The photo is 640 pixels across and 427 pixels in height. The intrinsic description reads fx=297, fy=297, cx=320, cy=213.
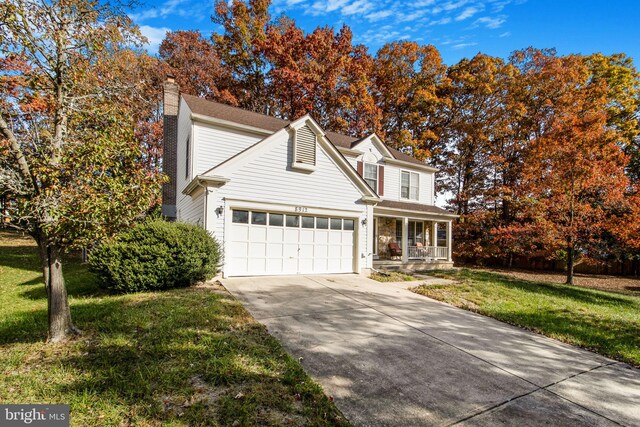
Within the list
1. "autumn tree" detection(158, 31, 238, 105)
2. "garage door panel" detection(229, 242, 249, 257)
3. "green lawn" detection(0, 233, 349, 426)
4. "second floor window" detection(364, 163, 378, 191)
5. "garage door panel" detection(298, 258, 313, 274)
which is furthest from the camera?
"autumn tree" detection(158, 31, 238, 105)

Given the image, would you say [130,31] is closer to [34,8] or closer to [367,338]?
[34,8]

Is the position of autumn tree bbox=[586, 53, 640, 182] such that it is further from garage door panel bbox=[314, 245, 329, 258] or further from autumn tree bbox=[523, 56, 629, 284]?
garage door panel bbox=[314, 245, 329, 258]

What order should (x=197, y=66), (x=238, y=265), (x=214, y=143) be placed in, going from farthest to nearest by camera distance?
(x=197, y=66) → (x=214, y=143) → (x=238, y=265)

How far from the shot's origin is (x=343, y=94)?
82.0 ft

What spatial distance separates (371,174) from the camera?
1681 cm

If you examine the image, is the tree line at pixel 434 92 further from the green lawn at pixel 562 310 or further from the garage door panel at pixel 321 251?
the garage door panel at pixel 321 251

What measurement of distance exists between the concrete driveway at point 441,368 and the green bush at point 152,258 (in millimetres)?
2033

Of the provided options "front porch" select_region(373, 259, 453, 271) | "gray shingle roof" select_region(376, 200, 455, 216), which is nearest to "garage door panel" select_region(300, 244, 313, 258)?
"front porch" select_region(373, 259, 453, 271)

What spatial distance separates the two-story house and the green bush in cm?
120

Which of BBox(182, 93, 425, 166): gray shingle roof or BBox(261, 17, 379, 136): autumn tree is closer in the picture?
BBox(182, 93, 425, 166): gray shingle roof

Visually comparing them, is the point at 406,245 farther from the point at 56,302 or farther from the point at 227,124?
the point at 56,302

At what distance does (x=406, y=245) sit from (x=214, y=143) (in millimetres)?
11388

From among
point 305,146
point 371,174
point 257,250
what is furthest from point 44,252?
point 371,174

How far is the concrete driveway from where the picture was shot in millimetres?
3354
